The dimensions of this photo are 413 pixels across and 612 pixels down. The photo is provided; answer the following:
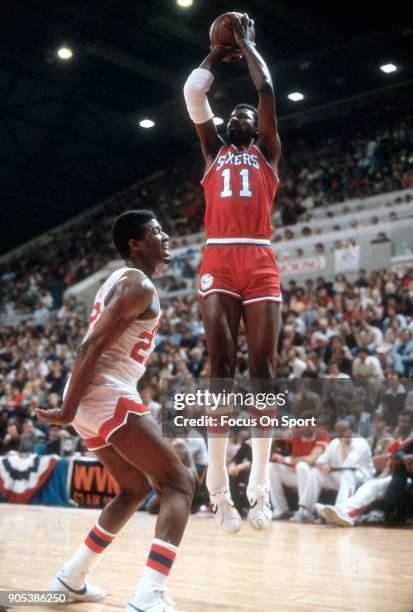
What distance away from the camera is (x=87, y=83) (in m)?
20.0

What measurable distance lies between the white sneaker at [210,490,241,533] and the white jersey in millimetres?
897

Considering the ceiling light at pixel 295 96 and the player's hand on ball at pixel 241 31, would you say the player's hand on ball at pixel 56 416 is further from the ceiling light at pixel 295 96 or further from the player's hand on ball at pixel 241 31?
the ceiling light at pixel 295 96

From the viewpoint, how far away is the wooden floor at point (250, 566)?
4.47m

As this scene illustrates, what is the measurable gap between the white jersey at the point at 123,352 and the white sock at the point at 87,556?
97 centimetres

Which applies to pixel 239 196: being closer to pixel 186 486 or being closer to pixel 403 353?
pixel 186 486

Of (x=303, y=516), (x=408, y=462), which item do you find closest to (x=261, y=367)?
(x=408, y=462)

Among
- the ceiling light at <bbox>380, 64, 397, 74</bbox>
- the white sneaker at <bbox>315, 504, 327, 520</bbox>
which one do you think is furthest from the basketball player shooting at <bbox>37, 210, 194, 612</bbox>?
the ceiling light at <bbox>380, 64, 397, 74</bbox>

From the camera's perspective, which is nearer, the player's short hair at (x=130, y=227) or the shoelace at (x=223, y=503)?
the player's short hair at (x=130, y=227)

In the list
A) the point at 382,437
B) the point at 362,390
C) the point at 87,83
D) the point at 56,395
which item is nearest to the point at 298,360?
the point at 362,390

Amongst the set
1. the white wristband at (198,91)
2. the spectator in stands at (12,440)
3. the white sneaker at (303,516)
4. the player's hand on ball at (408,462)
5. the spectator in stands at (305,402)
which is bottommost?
the white sneaker at (303,516)

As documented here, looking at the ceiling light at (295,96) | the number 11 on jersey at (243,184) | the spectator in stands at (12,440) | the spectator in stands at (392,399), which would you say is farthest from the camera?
the ceiling light at (295,96)

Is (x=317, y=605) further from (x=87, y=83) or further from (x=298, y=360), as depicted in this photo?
(x=87, y=83)

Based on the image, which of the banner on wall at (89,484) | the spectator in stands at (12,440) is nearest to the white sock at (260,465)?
the banner on wall at (89,484)

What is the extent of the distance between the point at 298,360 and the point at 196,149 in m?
13.9
